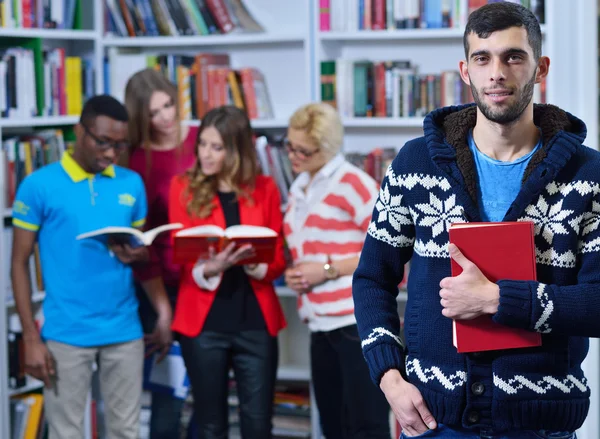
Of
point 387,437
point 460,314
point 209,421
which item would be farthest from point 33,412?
point 460,314

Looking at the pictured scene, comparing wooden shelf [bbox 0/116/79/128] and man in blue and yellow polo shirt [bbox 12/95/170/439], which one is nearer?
man in blue and yellow polo shirt [bbox 12/95/170/439]

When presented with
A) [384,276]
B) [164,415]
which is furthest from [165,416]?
[384,276]

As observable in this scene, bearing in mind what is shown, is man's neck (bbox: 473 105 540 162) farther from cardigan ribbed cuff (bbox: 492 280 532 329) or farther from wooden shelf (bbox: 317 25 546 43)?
wooden shelf (bbox: 317 25 546 43)

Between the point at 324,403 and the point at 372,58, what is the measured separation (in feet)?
4.71

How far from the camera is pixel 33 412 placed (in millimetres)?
3391

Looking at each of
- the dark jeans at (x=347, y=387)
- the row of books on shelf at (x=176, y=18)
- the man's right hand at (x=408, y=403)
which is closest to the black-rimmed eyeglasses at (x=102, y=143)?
the dark jeans at (x=347, y=387)

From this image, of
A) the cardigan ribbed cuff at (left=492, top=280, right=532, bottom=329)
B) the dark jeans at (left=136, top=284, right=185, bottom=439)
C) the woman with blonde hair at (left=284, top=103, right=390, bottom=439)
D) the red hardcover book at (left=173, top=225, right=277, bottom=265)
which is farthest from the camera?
the dark jeans at (left=136, top=284, right=185, bottom=439)

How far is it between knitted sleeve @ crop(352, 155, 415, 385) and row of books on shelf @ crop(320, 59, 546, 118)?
1.91 metres

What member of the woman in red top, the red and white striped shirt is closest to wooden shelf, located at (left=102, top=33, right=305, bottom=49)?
the woman in red top

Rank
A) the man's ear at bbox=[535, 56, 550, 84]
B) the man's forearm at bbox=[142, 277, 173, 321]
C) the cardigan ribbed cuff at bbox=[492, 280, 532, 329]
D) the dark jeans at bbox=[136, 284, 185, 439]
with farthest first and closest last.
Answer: the dark jeans at bbox=[136, 284, 185, 439], the man's forearm at bbox=[142, 277, 173, 321], the man's ear at bbox=[535, 56, 550, 84], the cardigan ribbed cuff at bbox=[492, 280, 532, 329]

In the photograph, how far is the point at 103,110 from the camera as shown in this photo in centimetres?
291

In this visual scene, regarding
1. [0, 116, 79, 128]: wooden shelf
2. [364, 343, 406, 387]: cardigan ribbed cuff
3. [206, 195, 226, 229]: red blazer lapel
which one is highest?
[0, 116, 79, 128]: wooden shelf

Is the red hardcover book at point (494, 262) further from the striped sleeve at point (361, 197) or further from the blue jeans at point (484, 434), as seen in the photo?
the striped sleeve at point (361, 197)

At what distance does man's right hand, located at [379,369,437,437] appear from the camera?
5.26 feet
